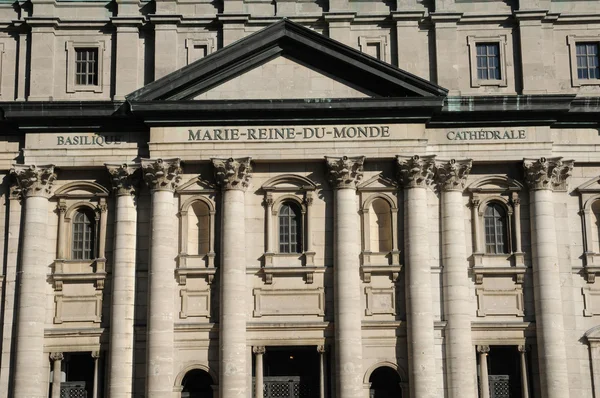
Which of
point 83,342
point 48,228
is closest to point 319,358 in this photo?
point 83,342

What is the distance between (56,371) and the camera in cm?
3638

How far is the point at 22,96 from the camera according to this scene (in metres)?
38.6

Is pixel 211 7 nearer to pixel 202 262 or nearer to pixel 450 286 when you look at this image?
pixel 202 262

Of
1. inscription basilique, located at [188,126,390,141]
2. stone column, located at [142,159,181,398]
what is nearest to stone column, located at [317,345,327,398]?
stone column, located at [142,159,181,398]

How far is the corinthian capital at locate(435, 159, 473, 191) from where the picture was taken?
3738cm

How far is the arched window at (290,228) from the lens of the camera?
37438 millimetres

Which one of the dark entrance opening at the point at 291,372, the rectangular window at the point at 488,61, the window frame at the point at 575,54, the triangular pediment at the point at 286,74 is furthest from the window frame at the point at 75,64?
the window frame at the point at 575,54

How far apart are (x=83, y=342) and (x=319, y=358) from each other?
855 cm

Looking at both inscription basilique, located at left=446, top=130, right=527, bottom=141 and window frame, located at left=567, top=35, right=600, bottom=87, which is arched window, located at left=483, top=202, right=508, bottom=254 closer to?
inscription basilique, located at left=446, top=130, right=527, bottom=141

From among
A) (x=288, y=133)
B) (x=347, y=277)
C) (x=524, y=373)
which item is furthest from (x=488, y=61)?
(x=524, y=373)

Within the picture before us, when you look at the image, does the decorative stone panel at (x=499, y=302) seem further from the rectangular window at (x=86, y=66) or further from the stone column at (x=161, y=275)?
the rectangular window at (x=86, y=66)

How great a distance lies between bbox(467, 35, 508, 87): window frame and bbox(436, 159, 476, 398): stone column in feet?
11.4

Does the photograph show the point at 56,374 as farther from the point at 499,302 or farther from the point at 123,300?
the point at 499,302

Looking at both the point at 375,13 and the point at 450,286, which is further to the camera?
the point at 375,13
